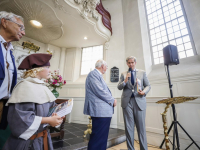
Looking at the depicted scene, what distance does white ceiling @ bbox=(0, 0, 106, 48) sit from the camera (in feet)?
10.2

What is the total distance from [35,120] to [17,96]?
216 millimetres

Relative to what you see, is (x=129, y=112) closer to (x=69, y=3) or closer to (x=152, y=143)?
(x=152, y=143)

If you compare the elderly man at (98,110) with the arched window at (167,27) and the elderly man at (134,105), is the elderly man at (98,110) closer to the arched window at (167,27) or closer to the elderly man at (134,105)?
the elderly man at (134,105)

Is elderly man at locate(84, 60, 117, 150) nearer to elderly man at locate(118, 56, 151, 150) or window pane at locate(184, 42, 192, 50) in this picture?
elderly man at locate(118, 56, 151, 150)

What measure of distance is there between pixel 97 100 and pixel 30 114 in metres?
0.89

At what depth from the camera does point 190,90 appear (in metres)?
2.50

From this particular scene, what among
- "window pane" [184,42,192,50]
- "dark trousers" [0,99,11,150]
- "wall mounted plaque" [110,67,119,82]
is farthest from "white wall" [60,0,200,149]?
"dark trousers" [0,99,11,150]

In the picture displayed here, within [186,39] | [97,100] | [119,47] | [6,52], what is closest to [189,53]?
[186,39]

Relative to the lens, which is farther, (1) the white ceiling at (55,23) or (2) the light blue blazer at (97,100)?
(1) the white ceiling at (55,23)

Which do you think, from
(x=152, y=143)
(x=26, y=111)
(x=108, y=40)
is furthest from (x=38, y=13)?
(x=152, y=143)

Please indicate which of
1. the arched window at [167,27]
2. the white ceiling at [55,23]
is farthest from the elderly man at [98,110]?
the arched window at [167,27]

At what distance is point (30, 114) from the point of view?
2.33ft

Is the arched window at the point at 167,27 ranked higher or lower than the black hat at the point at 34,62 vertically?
higher

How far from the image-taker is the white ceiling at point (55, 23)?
3102mm
